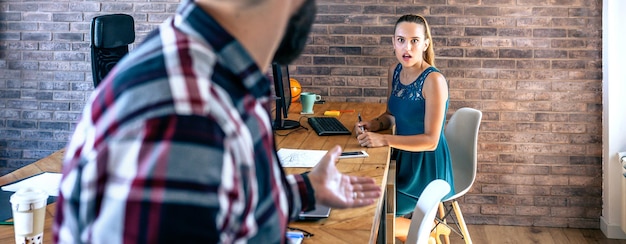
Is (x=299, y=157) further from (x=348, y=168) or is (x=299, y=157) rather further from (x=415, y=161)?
(x=415, y=161)

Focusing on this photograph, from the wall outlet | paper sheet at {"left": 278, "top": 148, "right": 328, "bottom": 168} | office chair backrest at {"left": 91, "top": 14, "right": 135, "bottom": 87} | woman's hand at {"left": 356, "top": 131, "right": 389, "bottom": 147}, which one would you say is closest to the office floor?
the wall outlet

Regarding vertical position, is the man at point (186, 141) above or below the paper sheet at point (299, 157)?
above

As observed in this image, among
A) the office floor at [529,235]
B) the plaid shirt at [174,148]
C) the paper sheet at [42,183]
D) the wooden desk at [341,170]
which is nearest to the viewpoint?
the plaid shirt at [174,148]

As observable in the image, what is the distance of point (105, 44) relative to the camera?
2.76m

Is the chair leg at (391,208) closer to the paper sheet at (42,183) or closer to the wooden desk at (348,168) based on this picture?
the wooden desk at (348,168)

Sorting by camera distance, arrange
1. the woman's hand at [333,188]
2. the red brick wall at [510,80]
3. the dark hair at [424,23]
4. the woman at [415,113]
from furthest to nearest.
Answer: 1. the red brick wall at [510,80]
2. the dark hair at [424,23]
3. the woman at [415,113]
4. the woman's hand at [333,188]

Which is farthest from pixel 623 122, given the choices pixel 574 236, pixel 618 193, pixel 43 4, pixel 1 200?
pixel 43 4

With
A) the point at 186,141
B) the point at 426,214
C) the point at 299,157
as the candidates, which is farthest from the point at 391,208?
the point at 186,141

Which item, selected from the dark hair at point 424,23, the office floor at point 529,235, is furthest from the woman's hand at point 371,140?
the office floor at point 529,235

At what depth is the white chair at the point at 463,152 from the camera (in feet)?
11.3

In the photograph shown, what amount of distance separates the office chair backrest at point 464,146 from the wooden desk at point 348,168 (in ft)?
1.58

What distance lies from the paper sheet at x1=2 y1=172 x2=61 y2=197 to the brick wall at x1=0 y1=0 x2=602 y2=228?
246cm

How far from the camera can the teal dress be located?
3338mm

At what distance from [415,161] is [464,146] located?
340 mm
